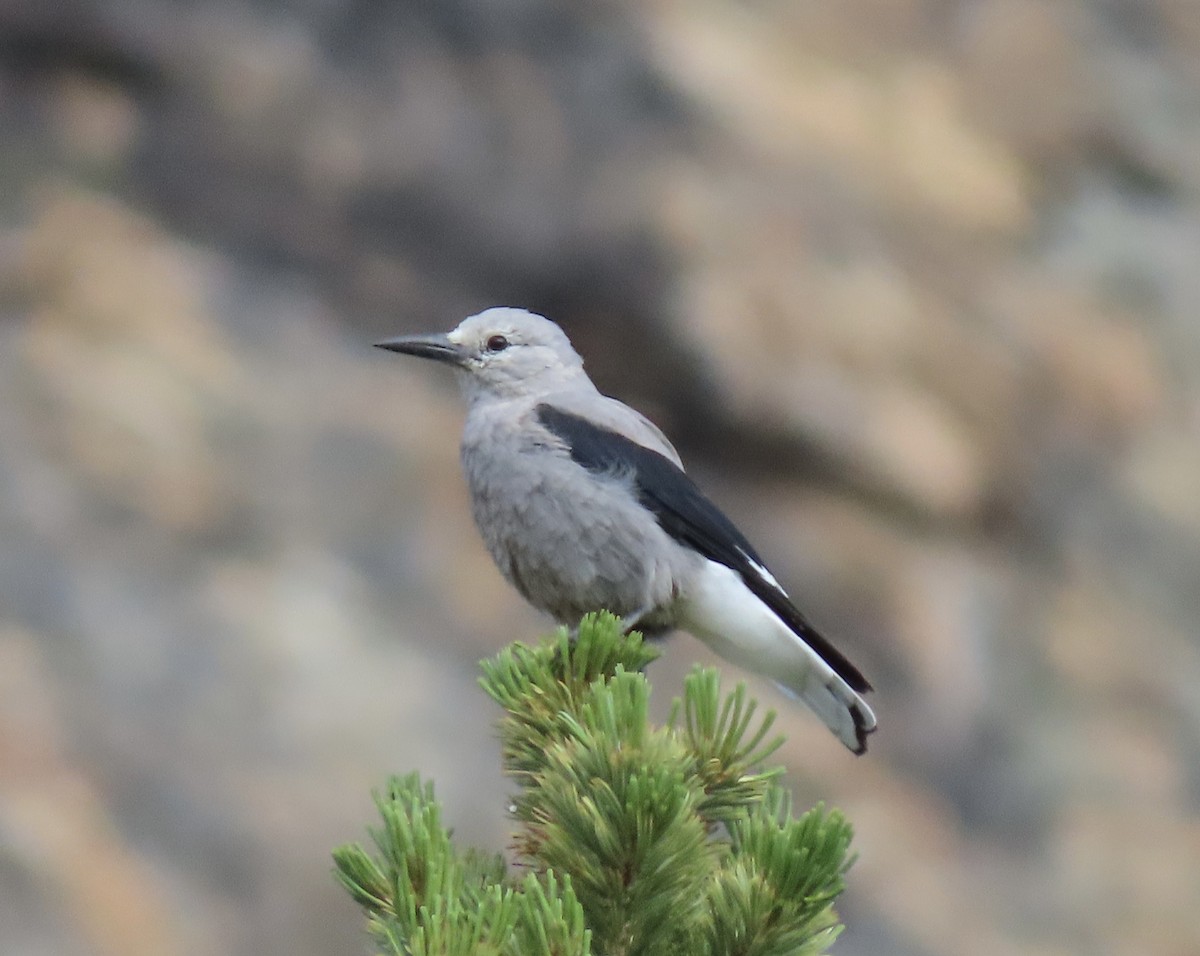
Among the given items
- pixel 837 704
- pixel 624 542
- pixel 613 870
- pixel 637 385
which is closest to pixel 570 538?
pixel 624 542

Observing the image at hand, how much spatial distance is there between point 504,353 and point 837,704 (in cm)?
101

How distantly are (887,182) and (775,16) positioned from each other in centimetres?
91

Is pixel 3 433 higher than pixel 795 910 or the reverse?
higher

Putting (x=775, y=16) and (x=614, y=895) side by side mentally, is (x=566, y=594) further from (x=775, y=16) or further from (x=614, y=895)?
(x=775, y=16)

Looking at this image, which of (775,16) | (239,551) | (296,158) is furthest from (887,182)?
(239,551)

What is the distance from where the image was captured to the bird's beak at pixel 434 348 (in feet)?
9.69

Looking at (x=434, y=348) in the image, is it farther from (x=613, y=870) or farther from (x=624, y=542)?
(x=613, y=870)

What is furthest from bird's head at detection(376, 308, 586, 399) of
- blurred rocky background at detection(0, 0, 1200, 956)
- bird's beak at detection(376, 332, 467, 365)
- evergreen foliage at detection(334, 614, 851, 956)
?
blurred rocky background at detection(0, 0, 1200, 956)

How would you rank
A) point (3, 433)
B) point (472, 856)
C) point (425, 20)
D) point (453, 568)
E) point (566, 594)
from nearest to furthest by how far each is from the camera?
1. point (472, 856)
2. point (566, 594)
3. point (3, 433)
4. point (453, 568)
5. point (425, 20)

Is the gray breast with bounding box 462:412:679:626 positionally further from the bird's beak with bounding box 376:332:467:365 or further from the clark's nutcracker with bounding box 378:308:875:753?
the bird's beak with bounding box 376:332:467:365

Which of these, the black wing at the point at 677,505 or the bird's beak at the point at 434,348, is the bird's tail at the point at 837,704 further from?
the bird's beak at the point at 434,348

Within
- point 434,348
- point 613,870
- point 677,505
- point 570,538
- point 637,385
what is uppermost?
point 637,385

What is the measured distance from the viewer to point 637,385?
5969mm

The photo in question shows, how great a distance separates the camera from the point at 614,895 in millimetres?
1456
